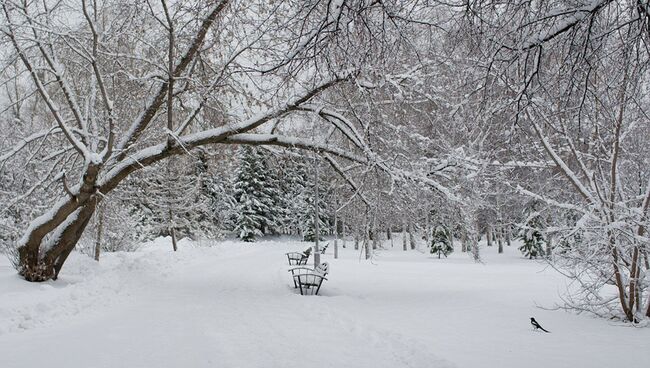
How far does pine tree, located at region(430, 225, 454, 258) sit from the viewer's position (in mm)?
34094

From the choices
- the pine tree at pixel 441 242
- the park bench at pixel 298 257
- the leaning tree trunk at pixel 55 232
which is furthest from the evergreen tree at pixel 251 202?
the leaning tree trunk at pixel 55 232

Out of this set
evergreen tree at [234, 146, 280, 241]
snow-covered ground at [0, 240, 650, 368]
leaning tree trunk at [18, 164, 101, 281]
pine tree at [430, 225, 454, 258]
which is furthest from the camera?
evergreen tree at [234, 146, 280, 241]

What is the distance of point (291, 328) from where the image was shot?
295 inches

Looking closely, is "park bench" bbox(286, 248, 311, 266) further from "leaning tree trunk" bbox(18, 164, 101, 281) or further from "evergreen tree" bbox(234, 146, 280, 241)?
"evergreen tree" bbox(234, 146, 280, 241)

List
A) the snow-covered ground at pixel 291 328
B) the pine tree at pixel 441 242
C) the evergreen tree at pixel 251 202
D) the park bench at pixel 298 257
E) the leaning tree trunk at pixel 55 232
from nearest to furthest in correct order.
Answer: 1. the snow-covered ground at pixel 291 328
2. the leaning tree trunk at pixel 55 232
3. the park bench at pixel 298 257
4. the pine tree at pixel 441 242
5. the evergreen tree at pixel 251 202

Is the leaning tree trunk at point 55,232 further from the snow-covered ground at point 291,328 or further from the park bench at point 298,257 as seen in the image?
the park bench at point 298,257

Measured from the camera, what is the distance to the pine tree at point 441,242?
112 ft

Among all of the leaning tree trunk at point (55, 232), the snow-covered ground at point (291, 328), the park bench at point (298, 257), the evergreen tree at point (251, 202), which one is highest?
the evergreen tree at point (251, 202)

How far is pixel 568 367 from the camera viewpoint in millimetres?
5082

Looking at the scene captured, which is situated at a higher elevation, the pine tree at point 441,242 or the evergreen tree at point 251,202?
the evergreen tree at point 251,202

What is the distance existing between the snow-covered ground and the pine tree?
70.8ft

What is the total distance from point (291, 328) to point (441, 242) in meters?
28.3

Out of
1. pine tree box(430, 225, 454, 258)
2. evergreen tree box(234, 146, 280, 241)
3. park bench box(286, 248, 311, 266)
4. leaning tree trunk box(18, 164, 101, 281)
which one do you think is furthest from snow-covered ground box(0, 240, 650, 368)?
evergreen tree box(234, 146, 280, 241)

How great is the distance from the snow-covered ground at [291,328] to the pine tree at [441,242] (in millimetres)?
21565
